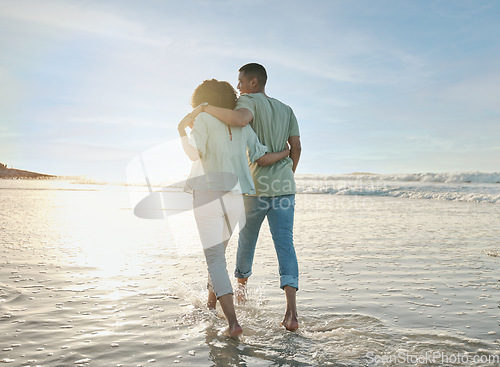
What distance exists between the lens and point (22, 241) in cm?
677

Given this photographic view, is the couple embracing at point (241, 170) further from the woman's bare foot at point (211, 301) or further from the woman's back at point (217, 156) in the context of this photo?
the woman's bare foot at point (211, 301)

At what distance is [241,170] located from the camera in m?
3.18

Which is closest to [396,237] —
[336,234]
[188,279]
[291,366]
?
[336,234]

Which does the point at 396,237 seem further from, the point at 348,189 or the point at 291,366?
the point at 348,189

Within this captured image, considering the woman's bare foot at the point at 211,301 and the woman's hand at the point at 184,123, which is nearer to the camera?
the woman's hand at the point at 184,123

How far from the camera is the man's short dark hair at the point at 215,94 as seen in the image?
3.16 meters

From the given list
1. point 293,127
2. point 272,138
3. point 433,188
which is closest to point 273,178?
point 272,138

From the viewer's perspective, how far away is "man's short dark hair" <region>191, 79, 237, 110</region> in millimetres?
3162

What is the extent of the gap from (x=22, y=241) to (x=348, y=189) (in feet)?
67.0

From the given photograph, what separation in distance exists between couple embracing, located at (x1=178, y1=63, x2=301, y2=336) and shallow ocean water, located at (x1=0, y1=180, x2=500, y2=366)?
376mm

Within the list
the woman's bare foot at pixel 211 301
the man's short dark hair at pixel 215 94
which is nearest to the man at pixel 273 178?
the man's short dark hair at pixel 215 94

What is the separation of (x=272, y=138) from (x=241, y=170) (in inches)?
20.6

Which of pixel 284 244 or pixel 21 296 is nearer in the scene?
pixel 284 244

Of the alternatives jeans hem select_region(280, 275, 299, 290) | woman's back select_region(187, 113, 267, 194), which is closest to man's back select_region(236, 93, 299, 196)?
woman's back select_region(187, 113, 267, 194)
